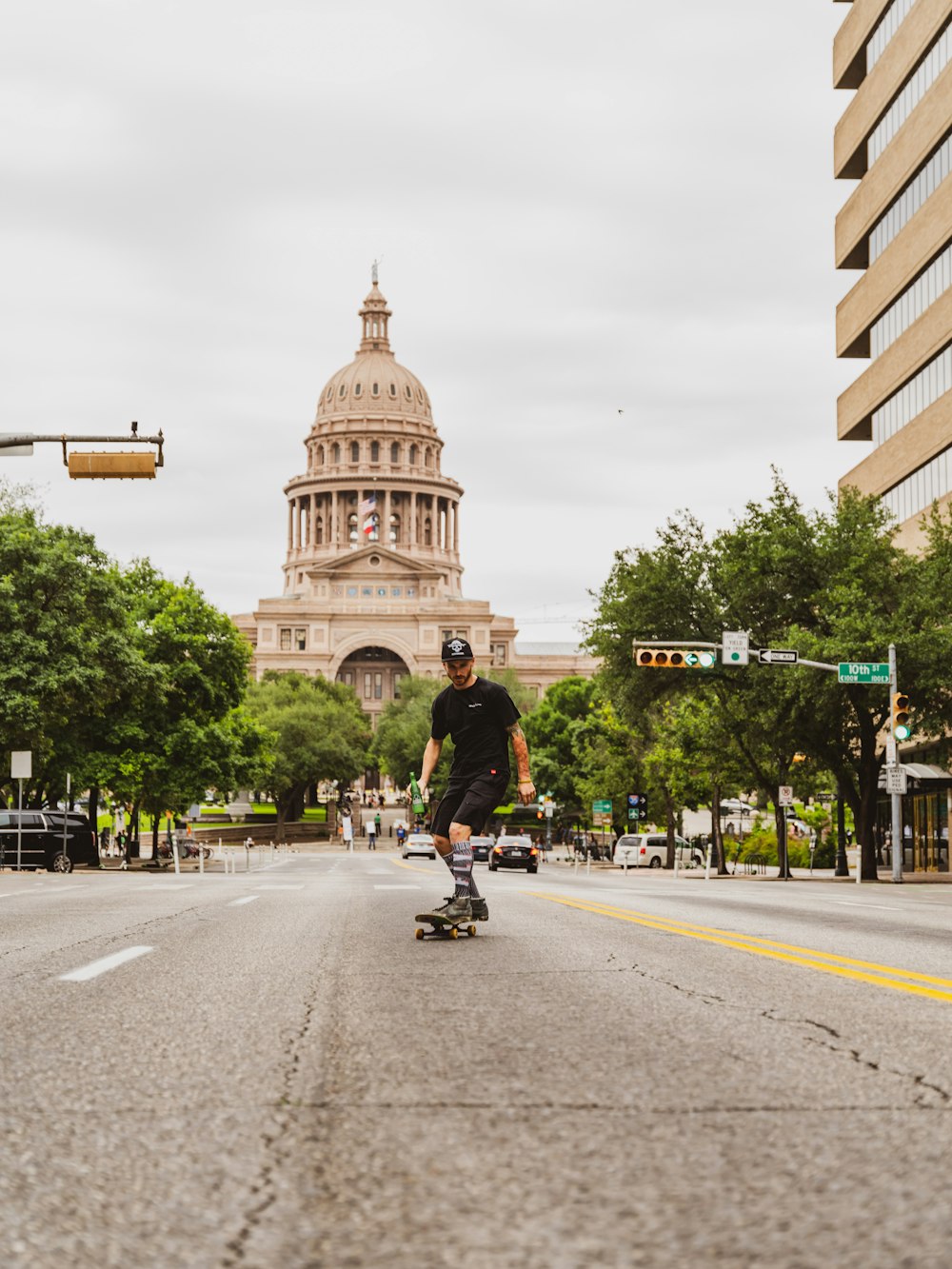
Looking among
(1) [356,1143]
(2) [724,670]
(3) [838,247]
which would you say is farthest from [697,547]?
(1) [356,1143]

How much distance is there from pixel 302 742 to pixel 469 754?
101983 mm

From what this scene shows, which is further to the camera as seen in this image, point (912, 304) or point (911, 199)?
point (911, 199)

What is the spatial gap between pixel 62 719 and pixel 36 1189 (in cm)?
4113

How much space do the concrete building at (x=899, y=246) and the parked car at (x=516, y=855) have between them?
15.8 metres

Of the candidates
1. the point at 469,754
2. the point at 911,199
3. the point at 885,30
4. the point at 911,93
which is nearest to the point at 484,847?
the point at 911,199

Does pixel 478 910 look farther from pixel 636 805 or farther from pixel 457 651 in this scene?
pixel 636 805

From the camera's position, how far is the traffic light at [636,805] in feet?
219

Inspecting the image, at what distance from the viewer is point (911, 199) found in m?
53.0

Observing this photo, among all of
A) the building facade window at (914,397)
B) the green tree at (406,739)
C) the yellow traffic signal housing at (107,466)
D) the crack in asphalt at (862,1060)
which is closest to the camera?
the crack in asphalt at (862,1060)

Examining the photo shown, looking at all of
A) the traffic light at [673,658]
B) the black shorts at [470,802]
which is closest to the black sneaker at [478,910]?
the black shorts at [470,802]

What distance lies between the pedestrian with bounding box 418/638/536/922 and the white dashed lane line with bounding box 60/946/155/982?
207 centimetres

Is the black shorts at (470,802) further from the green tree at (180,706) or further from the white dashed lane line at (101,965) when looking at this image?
the green tree at (180,706)

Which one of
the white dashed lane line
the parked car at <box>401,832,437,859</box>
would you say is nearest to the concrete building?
the parked car at <box>401,832,437,859</box>

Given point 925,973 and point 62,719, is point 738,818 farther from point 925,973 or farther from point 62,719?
point 925,973
